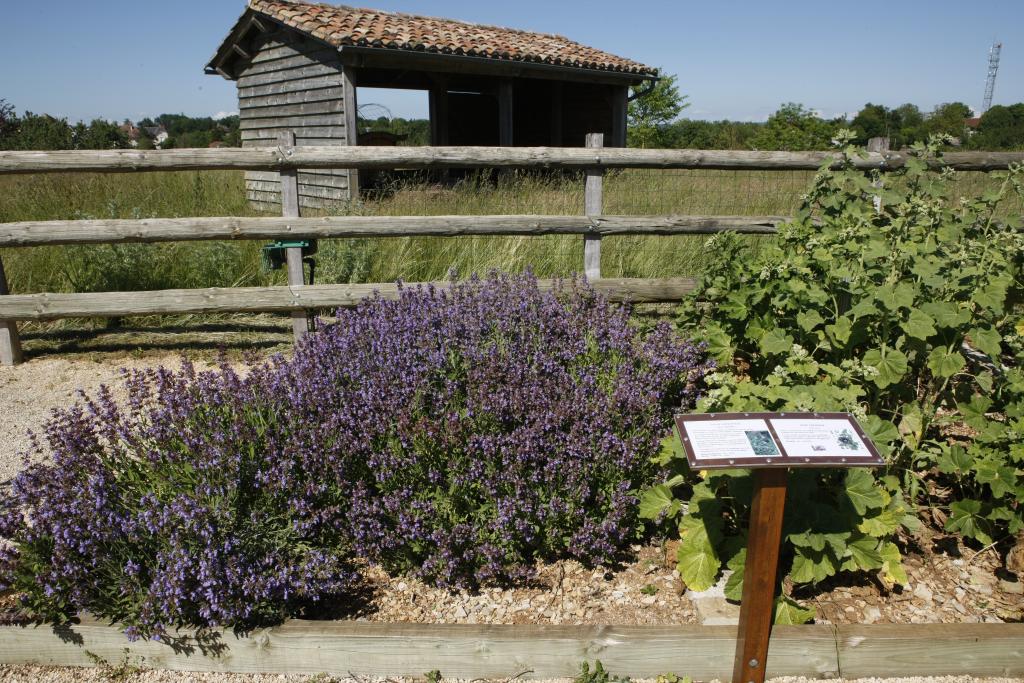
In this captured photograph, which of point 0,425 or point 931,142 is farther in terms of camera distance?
point 0,425

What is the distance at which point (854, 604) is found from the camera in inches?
110

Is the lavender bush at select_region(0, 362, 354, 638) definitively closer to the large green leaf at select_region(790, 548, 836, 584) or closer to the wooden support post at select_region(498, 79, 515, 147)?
the large green leaf at select_region(790, 548, 836, 584)

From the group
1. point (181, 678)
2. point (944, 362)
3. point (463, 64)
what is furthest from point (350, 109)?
point (181, 678)

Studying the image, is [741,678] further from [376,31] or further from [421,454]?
[376,31]

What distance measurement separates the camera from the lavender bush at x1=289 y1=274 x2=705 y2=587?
111 inches

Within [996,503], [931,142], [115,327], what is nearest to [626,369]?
[996,503]

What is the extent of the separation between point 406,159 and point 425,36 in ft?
28.5

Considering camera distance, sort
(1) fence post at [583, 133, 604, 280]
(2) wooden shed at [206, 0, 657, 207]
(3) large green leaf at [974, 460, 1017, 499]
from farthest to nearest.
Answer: (2) wooden shed at [206, 0, 657, 207] < (1) fence post at [583, 133, 604, 280] < (3) large green leaf at [974, 460, 1017, 499]

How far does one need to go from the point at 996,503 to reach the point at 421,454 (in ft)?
7.63

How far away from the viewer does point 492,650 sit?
2.41 metres

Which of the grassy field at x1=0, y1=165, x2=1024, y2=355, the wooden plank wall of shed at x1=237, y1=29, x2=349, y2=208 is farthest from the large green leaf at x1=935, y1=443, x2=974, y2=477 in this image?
the wooden plank wall of shed at x1=237, y1=29, x2=349, y2=208

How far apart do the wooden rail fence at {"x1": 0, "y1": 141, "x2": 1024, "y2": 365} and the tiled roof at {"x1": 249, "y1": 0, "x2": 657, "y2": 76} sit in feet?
23.5

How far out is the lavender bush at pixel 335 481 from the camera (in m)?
2.52

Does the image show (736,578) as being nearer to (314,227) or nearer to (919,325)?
(919,325)
